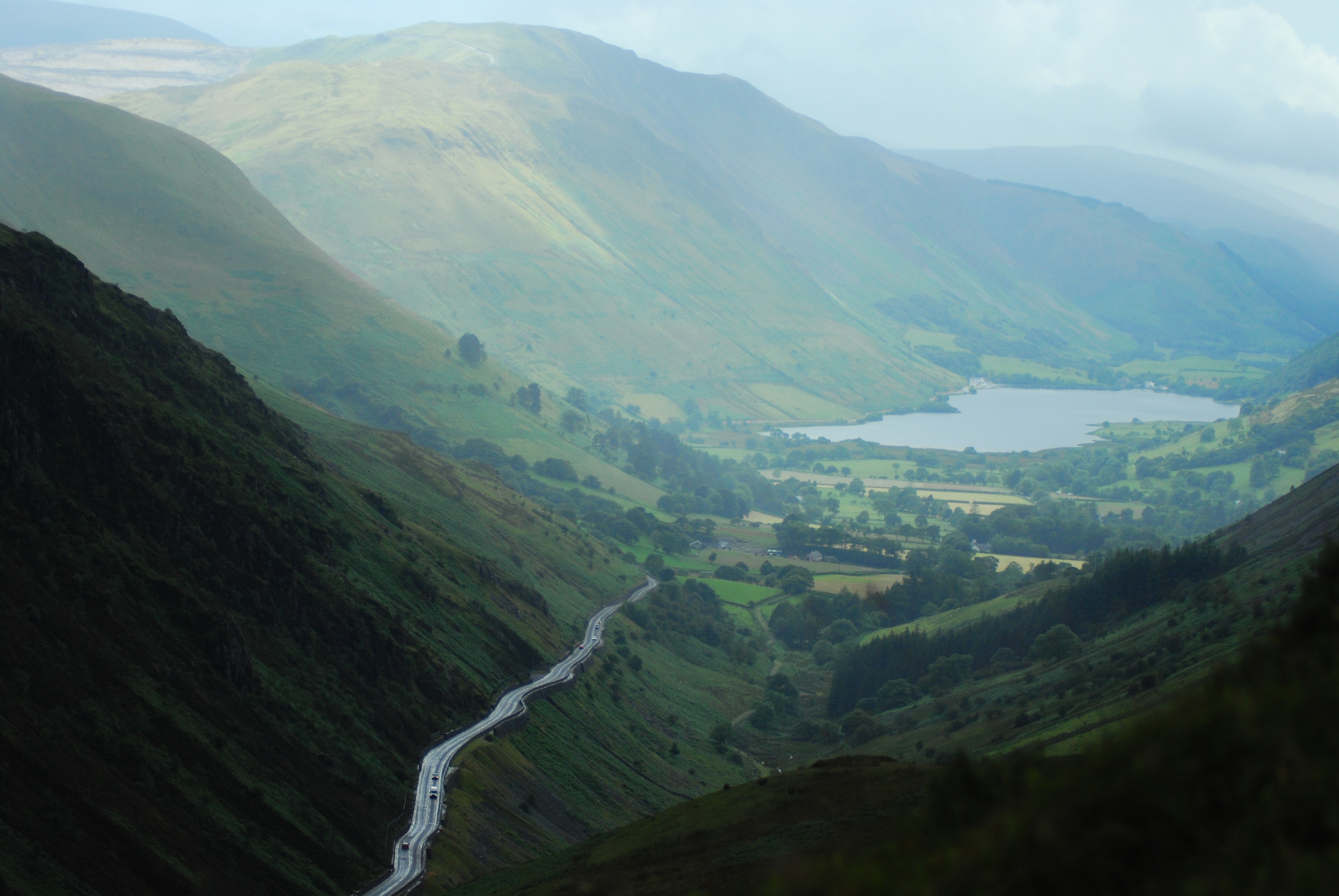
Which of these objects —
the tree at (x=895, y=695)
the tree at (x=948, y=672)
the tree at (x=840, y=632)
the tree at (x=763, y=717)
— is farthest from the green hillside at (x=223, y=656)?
the tree at (x=840, y=632)

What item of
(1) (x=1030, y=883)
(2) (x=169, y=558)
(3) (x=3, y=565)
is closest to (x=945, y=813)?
(1) (x=1030, y=883)

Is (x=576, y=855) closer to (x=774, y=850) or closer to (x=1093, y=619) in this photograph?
(x=774, y=850)

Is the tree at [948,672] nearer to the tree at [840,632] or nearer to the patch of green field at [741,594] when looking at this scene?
the tree at [840,632]

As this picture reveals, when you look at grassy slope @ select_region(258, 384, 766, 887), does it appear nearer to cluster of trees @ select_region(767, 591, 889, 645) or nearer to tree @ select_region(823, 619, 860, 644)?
cluster of trees @ select_region(767, 591, 889, 645)

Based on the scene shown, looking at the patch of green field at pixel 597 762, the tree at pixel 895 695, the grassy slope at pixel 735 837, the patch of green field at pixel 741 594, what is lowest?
the tree at pixel 895 695

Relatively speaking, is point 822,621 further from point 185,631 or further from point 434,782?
point 185,631

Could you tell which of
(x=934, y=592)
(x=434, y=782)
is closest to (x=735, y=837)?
(x=434, y=782)
